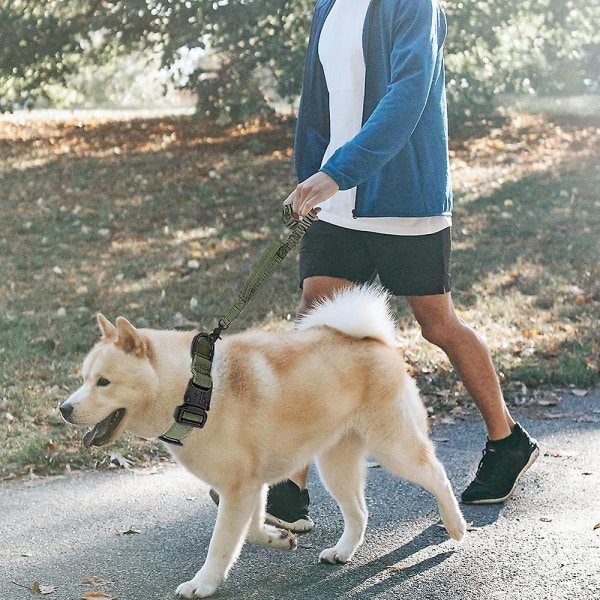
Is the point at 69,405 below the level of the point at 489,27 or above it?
below

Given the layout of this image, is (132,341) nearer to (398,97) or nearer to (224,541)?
(224,541)

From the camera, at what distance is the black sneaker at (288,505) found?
4.11 m

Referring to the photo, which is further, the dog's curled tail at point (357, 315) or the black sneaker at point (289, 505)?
the black sneaker at point (289, 505)

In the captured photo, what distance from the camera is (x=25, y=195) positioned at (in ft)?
39.0

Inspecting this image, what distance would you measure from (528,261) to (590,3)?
6.53 meters

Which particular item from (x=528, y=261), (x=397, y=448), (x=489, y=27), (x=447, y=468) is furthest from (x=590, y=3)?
(x=397, y=448)

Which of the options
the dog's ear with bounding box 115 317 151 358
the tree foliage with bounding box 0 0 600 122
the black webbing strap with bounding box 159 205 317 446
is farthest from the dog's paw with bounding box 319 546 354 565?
the tree foliage with bounding box 0 0 600 122

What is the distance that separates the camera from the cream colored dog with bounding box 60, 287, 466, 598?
133 inches

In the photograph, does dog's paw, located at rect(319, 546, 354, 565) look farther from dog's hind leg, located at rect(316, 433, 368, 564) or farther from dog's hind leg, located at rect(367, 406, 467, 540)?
dog's hind leg, located at rect(367, 406, 467, 540)

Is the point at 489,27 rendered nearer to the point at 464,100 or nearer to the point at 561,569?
the point at 464,100

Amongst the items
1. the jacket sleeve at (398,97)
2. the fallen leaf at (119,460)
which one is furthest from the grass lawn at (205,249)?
the jacket sleeve at (398,97)

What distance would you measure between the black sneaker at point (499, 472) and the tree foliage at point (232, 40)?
8075 millimetres

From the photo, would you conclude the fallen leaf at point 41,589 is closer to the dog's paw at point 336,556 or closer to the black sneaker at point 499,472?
the dog's paw at point 336,556

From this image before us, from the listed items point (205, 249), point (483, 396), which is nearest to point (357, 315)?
point (483, 396)
